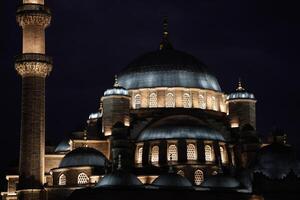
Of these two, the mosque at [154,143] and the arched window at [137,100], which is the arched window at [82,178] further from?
the arched window at [137,100]

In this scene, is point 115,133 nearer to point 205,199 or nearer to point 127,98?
point 127,98

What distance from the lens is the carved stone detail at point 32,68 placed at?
43562mm

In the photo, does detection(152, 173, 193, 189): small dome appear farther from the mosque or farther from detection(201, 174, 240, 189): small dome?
detection(201, 174, 240, 189): small dome

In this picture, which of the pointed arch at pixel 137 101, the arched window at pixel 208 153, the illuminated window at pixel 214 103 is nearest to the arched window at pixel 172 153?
Result: the arched window at pixel 208 153

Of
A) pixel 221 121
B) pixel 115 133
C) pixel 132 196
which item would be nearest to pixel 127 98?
pixel 115 133

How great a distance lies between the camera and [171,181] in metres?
39.6

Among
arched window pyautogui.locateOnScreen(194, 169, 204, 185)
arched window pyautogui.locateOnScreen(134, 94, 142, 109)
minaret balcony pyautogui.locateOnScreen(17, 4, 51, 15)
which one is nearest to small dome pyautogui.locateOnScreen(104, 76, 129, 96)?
arched window pyautogui.locateOnScreen(134, 94, 142, 109)

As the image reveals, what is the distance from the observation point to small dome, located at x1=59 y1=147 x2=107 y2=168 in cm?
4316

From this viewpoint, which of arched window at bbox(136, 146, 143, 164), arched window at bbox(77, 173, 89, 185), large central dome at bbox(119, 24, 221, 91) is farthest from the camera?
large central dome at bbox(119, 24, 221, 91)

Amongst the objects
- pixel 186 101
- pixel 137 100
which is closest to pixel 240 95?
pixel 186 101

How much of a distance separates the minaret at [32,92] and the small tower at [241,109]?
1217 centimetres

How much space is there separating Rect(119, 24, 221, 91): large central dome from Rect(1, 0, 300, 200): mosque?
7 cm

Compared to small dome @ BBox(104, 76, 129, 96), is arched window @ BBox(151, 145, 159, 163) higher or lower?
lower

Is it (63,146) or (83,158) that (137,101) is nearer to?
(63,146)
